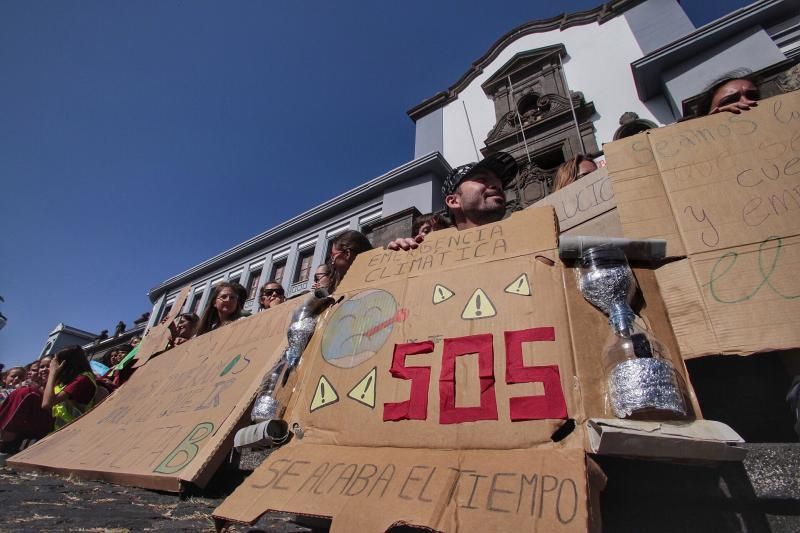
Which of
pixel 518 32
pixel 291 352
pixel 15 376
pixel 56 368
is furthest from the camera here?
pixel 518 32

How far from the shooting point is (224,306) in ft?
11.8

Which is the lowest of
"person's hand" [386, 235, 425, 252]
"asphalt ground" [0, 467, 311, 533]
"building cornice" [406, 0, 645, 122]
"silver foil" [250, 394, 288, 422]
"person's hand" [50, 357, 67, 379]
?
"asphalt ground" [0, 467, 311, 533]

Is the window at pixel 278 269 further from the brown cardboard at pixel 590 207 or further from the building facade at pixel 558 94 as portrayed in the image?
the brown cardboard at pixel 590 207

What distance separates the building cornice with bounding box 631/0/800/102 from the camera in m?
5.73

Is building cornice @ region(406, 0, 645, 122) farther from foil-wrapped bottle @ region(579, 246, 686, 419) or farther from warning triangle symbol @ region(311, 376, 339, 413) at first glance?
warning triangle symbol @ region(311, 376, 339, 413)

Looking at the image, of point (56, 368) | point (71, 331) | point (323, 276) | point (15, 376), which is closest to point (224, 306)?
Result: point (323, 276)

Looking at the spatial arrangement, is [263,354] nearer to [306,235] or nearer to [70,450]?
[70,450]

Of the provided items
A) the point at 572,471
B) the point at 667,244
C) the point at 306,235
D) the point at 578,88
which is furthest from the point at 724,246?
the point at 306,235

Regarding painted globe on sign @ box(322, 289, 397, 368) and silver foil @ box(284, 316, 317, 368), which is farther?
A: silver foil @ box(284, 316, 317, 368)

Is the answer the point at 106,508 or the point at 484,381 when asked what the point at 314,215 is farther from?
the point at 484,381

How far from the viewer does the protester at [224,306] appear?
3604 mm

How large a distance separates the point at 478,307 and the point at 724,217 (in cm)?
86

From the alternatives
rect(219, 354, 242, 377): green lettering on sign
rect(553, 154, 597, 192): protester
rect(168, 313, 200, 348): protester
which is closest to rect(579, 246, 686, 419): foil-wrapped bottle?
rect(553, 154, 597, 192): protester

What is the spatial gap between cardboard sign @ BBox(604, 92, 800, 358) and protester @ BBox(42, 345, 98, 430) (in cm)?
453
